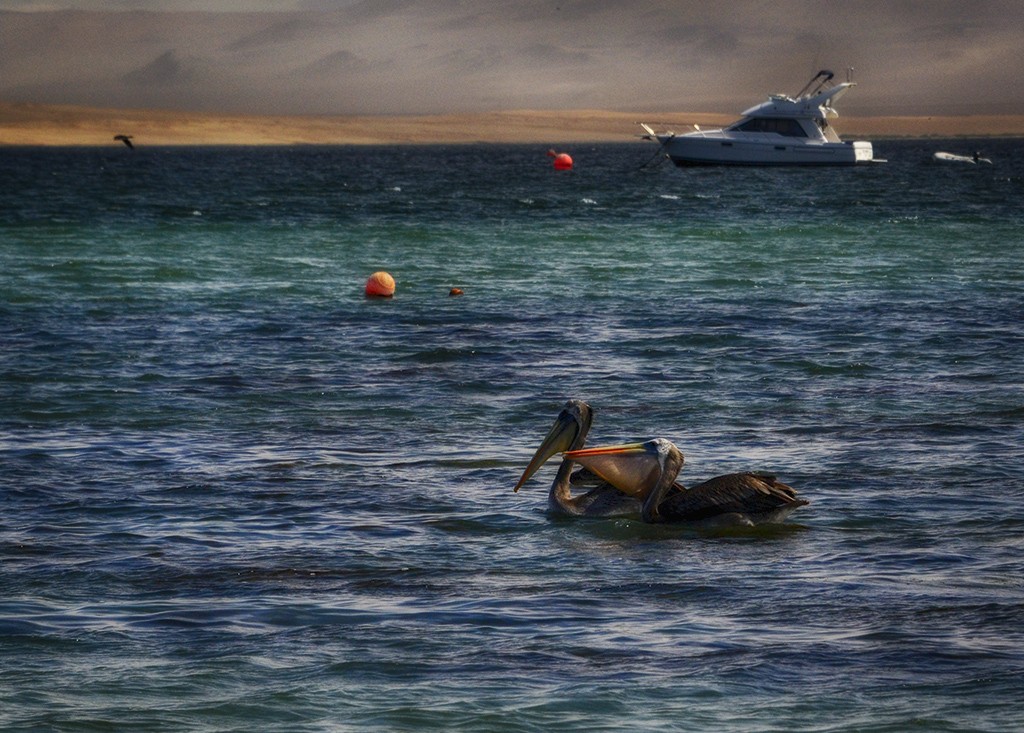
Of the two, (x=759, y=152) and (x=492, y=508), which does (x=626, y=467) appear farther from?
(x=759, y=152)

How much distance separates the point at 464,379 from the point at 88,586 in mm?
9072

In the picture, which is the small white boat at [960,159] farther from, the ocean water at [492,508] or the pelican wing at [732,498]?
the pelican wing at [732,498]

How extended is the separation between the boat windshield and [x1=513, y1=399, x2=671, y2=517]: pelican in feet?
257

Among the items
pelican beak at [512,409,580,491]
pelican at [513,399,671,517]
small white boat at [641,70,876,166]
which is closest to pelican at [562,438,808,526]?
pelican at [513,399,671,517]

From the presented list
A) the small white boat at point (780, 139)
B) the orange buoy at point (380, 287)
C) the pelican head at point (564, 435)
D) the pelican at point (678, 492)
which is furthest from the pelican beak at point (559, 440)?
the small white boat at point (780, 139)

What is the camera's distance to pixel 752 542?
435 inches

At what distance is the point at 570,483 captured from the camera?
1280 centimetres

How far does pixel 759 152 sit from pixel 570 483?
3038 inches

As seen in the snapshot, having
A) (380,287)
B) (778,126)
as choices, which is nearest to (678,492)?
(380,287)

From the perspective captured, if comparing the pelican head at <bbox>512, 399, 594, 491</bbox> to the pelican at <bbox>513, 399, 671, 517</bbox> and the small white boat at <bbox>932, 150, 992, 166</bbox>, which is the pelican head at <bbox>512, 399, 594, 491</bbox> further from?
the small white boat at <bbox>932, 150, 992, 166</bbox>

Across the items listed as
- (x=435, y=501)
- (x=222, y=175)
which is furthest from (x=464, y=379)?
(x=222, y=175)

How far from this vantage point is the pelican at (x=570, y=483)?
11.9 meters

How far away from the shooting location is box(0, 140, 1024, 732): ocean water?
7.90 m

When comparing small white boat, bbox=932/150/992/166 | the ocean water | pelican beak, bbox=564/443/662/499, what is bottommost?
the ocean water
